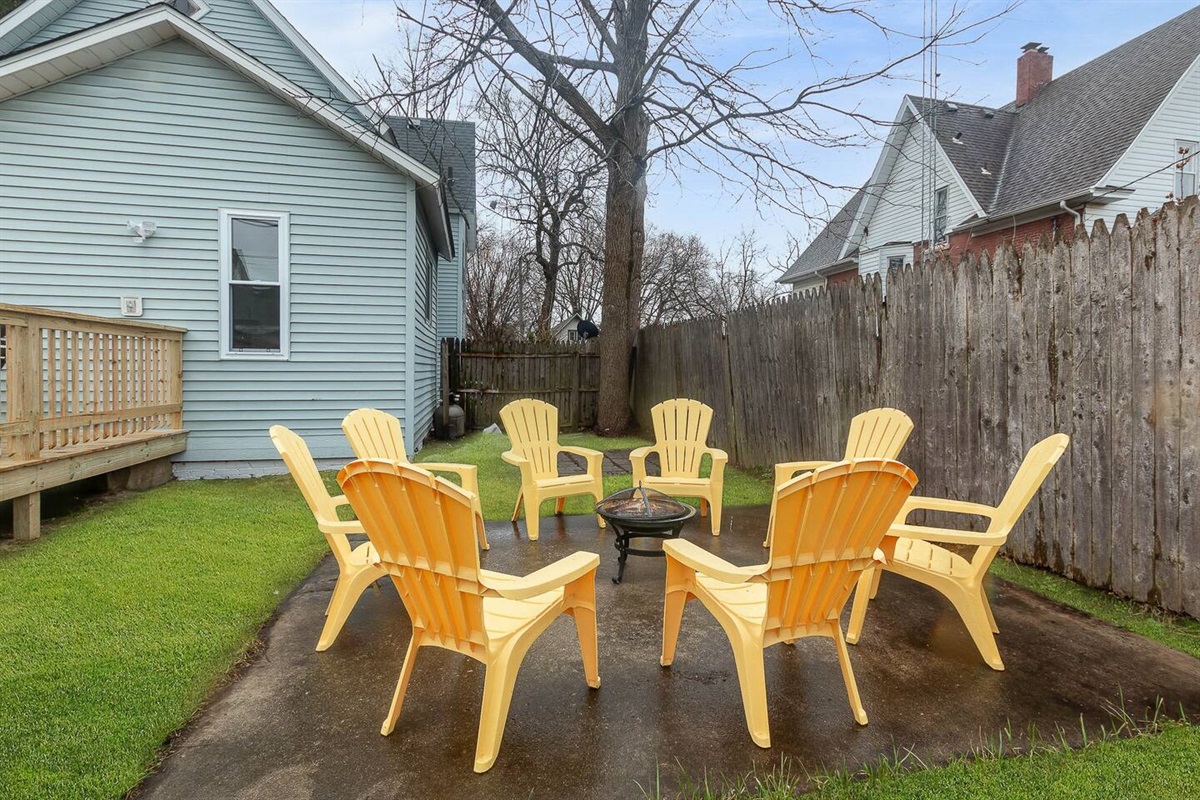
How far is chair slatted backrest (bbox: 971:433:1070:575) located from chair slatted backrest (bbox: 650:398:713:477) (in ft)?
8.57

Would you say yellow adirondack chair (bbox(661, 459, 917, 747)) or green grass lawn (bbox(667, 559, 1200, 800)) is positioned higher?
yellow adirondack chair (bbox(661, 459, 917, 747))

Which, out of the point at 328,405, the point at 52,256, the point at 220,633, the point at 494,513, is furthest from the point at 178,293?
the point at 220,633

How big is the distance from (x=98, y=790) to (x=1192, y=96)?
1731 cm

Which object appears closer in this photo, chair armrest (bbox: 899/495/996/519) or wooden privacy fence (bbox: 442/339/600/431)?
chair armrest (bbox: 899/495/996/519)

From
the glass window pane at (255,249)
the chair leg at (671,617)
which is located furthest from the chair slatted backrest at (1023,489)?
the glass window pane at (255,249)

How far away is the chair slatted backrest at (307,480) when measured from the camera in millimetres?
2651

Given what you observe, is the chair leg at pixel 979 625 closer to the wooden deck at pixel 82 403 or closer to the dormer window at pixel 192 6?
the wooden deck at pixel 82 403

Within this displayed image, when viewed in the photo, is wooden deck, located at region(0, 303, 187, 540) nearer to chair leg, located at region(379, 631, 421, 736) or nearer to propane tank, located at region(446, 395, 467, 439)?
chair leg, located at region(379, 631, 421, 736)

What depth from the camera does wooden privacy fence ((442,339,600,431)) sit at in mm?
11297

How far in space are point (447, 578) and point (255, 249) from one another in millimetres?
6008

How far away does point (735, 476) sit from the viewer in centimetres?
671

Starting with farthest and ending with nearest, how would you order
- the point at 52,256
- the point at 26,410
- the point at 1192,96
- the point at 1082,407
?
the point at 1192,96 < the point at 52,256 < the point at 26,410 < the point at 1082,407

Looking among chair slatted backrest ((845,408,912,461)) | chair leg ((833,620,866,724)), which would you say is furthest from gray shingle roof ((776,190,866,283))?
chair leg ((833,620,866,724))

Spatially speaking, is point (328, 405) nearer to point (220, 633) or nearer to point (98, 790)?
point (220, 633)
